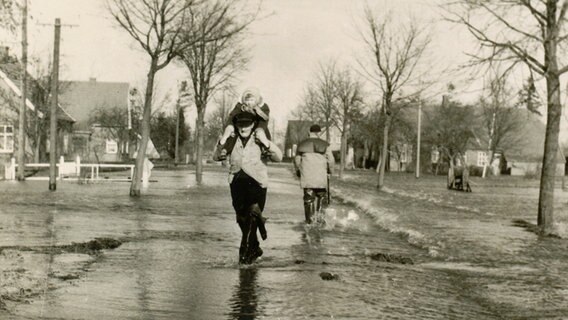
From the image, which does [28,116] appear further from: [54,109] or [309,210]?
[309,210]

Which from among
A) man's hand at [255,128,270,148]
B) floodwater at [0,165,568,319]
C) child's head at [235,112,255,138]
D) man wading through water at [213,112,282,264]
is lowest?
floodwater at [0,165,568,319]

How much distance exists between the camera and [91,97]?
253ft

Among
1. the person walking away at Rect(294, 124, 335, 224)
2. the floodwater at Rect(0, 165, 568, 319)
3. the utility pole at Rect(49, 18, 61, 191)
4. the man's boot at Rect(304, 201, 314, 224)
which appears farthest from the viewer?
the utility pole at Rect(49, 18, 61, 191)

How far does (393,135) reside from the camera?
272ft

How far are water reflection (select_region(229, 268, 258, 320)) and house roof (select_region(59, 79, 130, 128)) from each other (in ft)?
224

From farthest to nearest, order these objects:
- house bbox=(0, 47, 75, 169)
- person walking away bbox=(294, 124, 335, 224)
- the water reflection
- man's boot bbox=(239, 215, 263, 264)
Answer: house bbox=(0, 47, 75, 169) → person walking away bbox=(294, 124, 335, 224) → man's boot bbox=(239, 215, 263, 264) → the water reflection

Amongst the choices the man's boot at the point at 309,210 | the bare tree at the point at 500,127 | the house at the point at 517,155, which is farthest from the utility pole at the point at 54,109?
the house at the point at 517,155

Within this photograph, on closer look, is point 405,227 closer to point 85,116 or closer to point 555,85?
point 555,85

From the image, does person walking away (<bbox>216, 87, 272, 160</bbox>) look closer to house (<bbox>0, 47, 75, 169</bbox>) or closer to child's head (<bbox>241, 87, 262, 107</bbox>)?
child's head (<bbox>241, 87, 262, 107</bbox>)

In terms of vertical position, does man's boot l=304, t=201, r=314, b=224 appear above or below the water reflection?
above

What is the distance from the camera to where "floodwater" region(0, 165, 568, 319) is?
630 centimetres

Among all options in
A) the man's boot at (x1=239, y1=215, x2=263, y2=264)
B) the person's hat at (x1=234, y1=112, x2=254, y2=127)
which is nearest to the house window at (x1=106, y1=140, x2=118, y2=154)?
the man's boot at (x1=239, y1=215, x2=263, y2=264)

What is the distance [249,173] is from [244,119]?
22.9 inches

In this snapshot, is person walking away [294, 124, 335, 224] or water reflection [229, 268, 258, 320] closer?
water reflection [229, 268, 258, 320]
